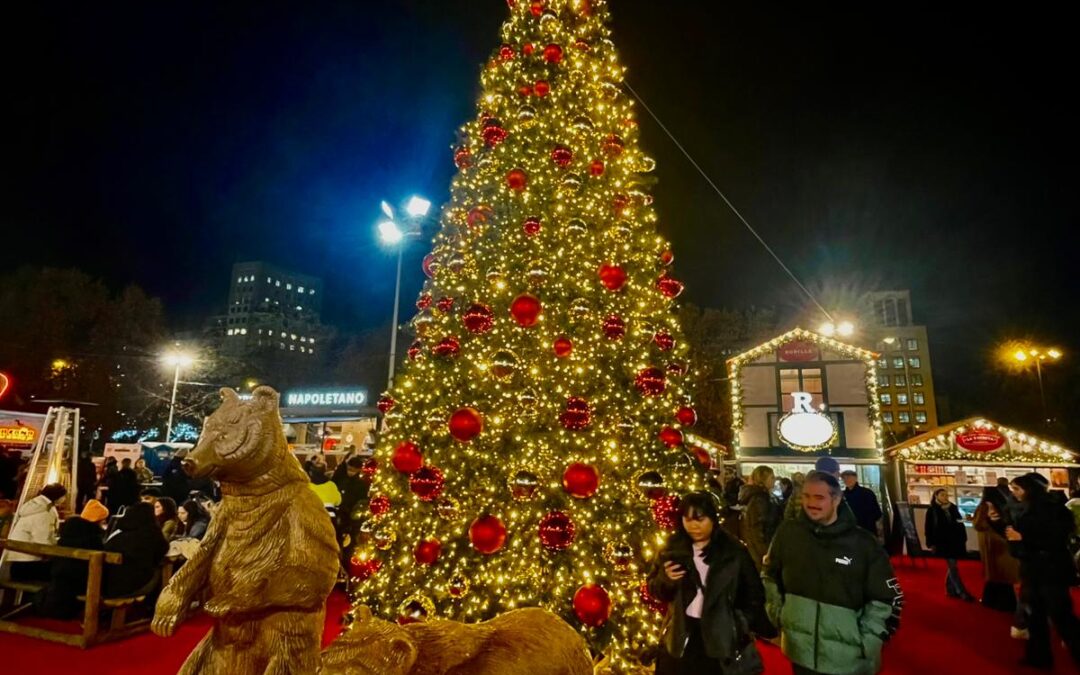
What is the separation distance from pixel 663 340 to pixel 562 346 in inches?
42.0

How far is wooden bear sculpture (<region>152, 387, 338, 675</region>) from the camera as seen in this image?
7.16ft

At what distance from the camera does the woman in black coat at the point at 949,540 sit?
7867mm

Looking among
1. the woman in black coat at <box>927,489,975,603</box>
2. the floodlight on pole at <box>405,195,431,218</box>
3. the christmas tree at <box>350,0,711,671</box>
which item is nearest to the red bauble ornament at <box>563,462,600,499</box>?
the christmas tree at <box>350,0,711,671</box>

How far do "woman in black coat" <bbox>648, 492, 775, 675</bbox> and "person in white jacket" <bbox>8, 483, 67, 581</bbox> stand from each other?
6.84 m

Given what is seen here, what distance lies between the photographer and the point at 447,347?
15.4 feet

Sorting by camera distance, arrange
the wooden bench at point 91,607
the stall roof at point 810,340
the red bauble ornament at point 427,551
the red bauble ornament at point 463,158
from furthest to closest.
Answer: the stall roof at point 810,340 → the red bauble ornament at point 463,158 → the wooden bench at point 91,607 → the red bauble ornament at point 427,551

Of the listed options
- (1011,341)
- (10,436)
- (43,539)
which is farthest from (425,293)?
(1011,341)

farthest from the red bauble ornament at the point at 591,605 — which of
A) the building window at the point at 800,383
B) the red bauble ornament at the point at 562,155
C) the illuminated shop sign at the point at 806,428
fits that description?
the building window at the point at 800,383

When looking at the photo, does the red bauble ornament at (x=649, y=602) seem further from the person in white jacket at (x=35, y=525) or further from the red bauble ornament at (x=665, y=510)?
the person in white jacket at (x=35, y=525)

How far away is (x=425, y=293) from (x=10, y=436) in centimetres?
1415

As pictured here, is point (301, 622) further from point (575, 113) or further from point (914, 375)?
point (914, 375)

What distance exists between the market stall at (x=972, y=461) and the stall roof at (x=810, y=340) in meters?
3.60

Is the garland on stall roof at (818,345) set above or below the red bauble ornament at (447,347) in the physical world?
above

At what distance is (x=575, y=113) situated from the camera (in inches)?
219
